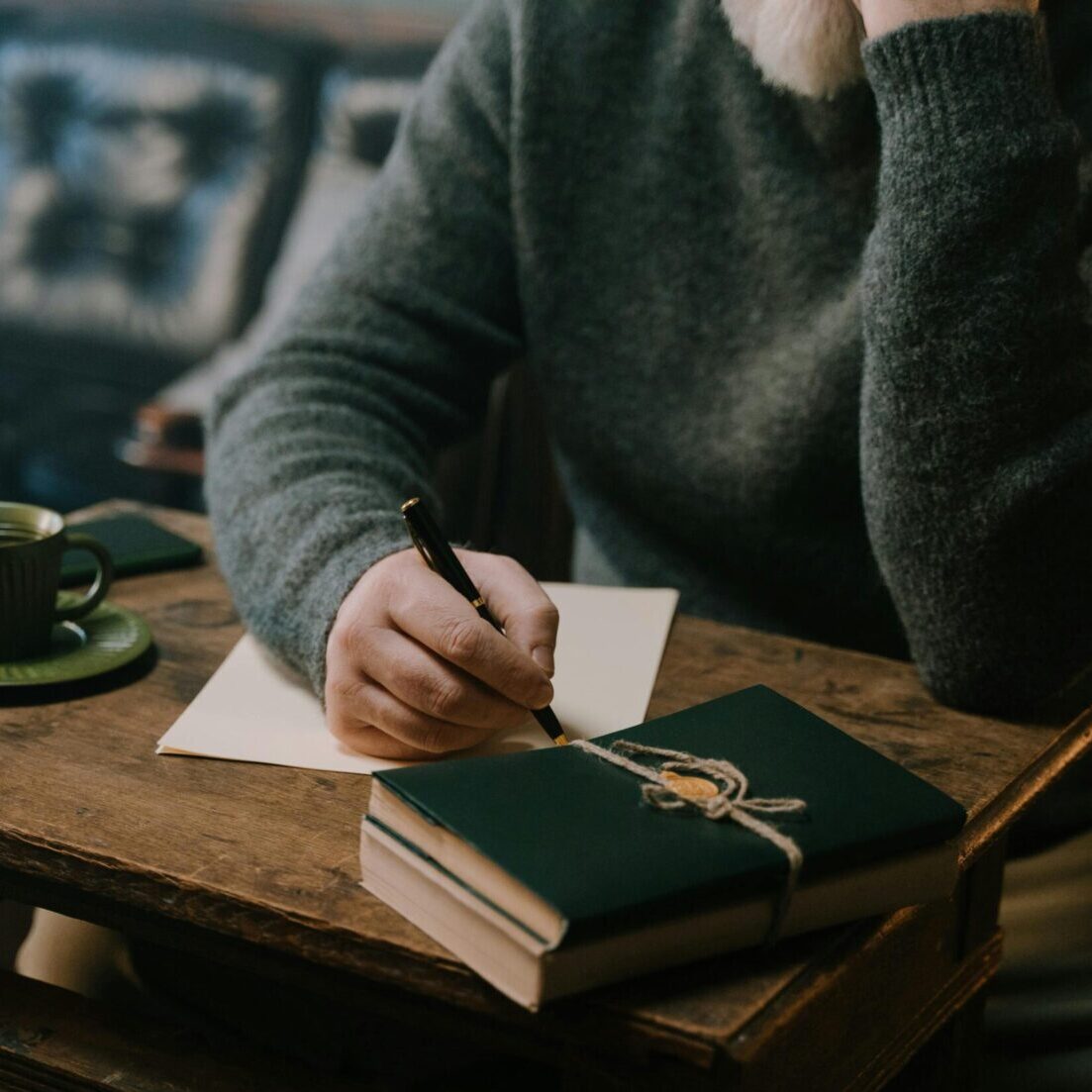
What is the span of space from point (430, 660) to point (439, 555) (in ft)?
0.24

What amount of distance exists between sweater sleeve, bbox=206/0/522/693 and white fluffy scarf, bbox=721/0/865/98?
0.90ft

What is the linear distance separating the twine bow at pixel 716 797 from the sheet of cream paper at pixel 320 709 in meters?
0.14

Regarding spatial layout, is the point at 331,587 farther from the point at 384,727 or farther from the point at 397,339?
the point at 397,339

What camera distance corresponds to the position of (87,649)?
86 centimetres

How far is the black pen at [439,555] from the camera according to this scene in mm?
746

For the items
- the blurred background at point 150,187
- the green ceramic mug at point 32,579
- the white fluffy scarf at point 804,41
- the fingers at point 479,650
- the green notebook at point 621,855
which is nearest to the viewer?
the green notebook at point 621,855

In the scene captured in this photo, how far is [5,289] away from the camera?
315 centimetres

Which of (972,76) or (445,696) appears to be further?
(972,76)

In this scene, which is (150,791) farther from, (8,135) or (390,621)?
(8,135)

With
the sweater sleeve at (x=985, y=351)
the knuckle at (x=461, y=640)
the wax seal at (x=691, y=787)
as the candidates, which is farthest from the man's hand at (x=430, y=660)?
the sweater sleeve at (x=985, y=351)

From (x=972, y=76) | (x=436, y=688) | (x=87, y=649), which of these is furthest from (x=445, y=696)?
(x=972, y=76)

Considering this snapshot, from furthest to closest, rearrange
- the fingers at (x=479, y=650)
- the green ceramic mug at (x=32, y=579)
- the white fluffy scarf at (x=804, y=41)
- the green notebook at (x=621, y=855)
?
the white fluffy scarf at (x=804, y=41)
the green ceramic mug at (x=32, y=579)
the fingers at (x=479, y=650)
the green notebook at (x=621, y=855)

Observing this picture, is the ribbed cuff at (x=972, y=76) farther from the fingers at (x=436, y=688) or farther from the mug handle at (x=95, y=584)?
the mug handle at (x=95, y=584)

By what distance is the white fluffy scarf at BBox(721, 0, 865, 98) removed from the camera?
921mm
